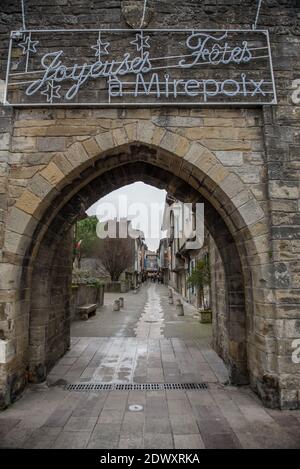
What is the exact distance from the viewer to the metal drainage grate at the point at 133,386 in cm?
388

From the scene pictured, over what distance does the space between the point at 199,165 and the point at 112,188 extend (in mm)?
1838

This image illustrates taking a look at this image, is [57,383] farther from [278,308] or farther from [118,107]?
[118,107]

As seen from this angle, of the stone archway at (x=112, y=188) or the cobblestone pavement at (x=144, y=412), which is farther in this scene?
the stone archway at (x=112, y=188)

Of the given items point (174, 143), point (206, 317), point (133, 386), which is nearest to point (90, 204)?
point (174, 143)

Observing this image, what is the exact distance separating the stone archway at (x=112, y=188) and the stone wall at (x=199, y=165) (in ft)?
0.06

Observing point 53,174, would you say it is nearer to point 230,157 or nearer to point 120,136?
point 120,136

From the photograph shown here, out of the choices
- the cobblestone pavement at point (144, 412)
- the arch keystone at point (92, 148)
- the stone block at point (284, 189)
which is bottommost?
the cobblestone pavement at point (144, 412)

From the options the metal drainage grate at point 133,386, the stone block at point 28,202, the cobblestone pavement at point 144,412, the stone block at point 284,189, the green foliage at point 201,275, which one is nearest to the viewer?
the cobblestone pavement at point 144,412

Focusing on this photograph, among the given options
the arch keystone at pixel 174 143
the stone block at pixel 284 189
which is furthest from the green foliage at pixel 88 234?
the stone block at pixel 284 189

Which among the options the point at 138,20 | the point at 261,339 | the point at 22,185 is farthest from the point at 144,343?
the point at 138,20

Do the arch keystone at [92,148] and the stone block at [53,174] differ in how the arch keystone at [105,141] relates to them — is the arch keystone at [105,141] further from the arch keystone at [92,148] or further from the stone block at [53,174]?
the stone block at [53,174]

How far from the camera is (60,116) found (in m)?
3.82

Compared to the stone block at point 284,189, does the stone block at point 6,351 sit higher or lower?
lower

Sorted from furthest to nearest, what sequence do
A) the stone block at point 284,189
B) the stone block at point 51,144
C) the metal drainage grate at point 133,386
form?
the metal drainage grate at point 133,386, the stone block at point 51,144, the stone block at point 284,189
